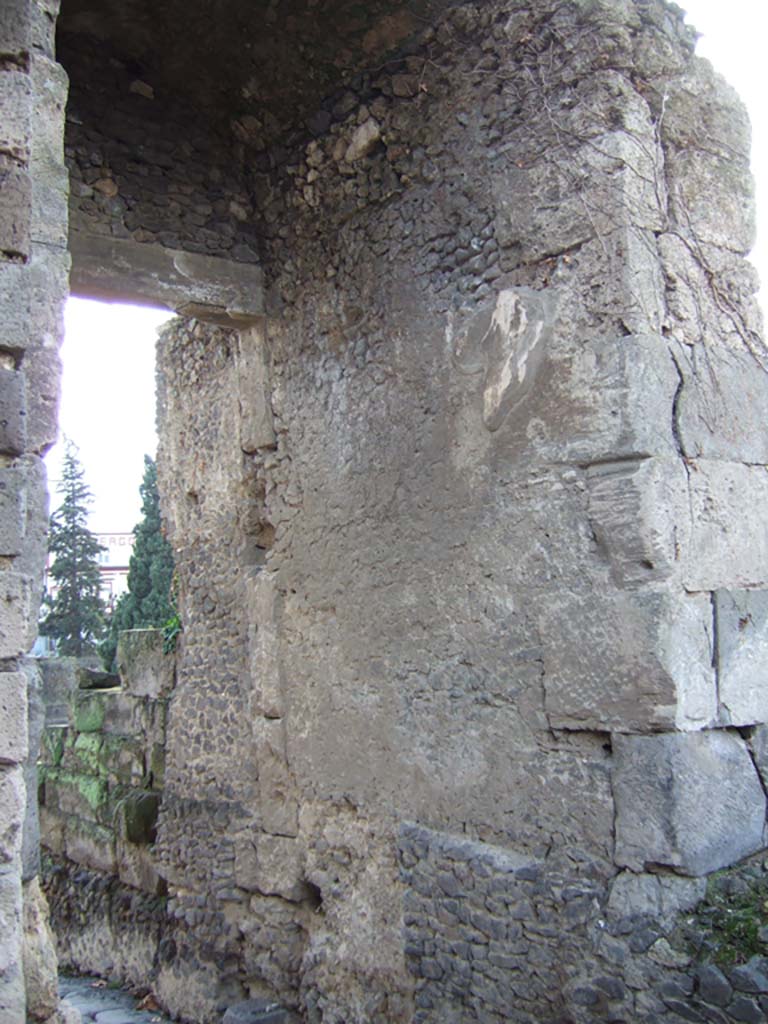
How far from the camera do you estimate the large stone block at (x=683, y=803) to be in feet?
12.8

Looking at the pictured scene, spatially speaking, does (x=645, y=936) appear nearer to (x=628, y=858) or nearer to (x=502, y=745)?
(x=628, y=858)

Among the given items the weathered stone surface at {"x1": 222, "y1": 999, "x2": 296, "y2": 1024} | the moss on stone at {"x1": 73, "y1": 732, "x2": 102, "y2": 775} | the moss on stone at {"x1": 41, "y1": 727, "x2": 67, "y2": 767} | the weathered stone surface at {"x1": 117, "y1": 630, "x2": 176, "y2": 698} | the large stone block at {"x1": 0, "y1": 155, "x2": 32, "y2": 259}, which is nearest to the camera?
the large stone block at {"x1": 0, "y1": 155, "x2": 32, "y2": 259}

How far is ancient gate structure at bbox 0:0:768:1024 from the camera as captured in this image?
13.0 ft

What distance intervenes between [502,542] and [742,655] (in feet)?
3.39

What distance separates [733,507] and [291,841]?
9.18ft

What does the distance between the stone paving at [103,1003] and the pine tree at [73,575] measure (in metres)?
13.7

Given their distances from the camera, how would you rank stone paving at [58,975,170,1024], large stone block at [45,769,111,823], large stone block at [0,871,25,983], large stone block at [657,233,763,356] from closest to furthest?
large stone block at [0,871,25,983] < large stone block at [657,233,763,356] < stone paving at [58,975,170,1024] < large stone block at [45,769,111,823]

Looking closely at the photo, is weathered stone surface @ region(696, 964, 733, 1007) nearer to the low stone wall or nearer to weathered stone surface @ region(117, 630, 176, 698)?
the low stone wall

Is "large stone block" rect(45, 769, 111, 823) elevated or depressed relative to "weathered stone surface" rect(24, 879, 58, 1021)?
depressed

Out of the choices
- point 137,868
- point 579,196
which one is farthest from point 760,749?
point 137,868

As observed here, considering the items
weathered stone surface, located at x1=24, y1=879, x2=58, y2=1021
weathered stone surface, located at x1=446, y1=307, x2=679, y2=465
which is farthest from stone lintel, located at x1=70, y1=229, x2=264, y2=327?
weathered stone surface, located at x1=24, y1=879, x2=58, y2=1021

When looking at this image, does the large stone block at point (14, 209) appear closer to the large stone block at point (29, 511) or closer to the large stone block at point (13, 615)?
the large stone block at point (29, 511)

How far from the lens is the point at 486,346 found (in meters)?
4.63

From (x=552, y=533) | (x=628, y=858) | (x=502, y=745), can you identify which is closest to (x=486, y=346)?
(x=552, y=533)
